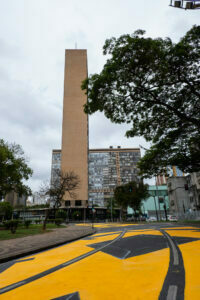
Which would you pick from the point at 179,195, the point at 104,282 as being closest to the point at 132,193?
the point at 179,195

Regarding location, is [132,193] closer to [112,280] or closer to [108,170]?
[112,280]

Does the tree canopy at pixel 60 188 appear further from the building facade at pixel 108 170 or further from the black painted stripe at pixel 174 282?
the building facade at pixel 108 170

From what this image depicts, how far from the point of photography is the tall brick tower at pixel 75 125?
212 ft

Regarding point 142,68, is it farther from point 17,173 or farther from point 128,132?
point 17,173

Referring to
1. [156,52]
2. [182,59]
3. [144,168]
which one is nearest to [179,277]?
[156,52]

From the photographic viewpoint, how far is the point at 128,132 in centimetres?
1536

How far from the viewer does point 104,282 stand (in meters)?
3.26

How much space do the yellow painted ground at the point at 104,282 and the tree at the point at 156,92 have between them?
32.0ft

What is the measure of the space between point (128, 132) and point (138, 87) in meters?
4.38

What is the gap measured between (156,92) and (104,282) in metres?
12.0

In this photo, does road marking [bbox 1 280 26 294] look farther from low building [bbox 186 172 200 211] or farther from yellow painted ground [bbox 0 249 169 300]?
low building [bbox 186 172 200 211]

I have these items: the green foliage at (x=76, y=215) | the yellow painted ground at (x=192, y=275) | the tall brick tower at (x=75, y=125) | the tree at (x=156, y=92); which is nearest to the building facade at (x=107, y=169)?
the tall brick tower at (x=75, y=125)

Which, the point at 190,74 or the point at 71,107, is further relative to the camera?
the point at 71,107

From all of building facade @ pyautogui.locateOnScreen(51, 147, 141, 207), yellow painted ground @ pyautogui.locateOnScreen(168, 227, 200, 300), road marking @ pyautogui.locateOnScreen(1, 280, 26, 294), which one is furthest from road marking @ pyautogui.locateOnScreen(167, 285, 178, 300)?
building facade @ pyautogui.locateOnScreen(51, 147, 141, 207)
